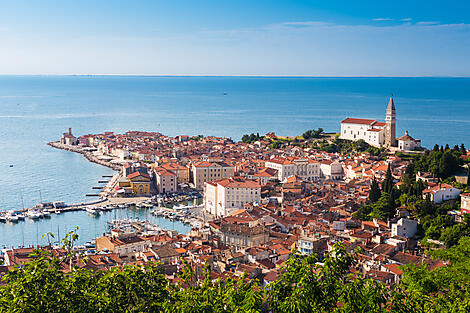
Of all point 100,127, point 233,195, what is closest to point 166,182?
point 233,195

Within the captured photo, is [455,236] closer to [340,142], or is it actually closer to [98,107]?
[340,142]

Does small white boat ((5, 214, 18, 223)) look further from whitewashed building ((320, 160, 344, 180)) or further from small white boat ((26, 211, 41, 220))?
whitewashed building ((320, 160, 344, 180))

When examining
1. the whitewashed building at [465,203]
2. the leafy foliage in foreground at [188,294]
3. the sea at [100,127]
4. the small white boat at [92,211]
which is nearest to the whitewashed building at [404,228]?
the whitewashed building at [465,203]

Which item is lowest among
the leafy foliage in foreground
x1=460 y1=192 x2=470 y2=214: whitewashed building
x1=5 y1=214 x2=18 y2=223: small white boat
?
x1=5 y1=214 x2=18 y2=223: small white boat

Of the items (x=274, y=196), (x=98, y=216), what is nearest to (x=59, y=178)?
(x=98, y=216)

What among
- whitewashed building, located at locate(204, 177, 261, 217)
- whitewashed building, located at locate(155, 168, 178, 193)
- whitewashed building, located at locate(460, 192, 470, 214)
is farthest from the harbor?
whitewashed building, located at locate(460, 192, 470, 214)

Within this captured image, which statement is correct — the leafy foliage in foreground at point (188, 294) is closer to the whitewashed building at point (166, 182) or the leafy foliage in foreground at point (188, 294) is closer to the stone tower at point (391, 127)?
the whitewashed building at point (166, 182)
